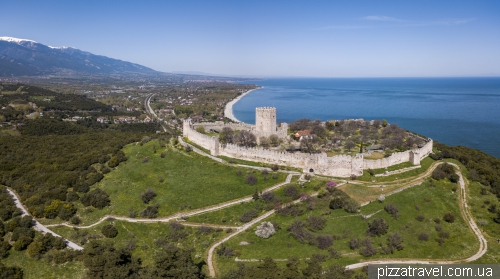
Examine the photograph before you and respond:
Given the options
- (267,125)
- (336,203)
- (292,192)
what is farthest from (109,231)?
(267,125)

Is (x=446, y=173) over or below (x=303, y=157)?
below

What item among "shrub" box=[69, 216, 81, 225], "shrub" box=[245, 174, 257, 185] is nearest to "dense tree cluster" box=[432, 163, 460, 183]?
"shrub" box=[245, 174, 257, 185]

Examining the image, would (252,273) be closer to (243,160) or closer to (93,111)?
(243,160)

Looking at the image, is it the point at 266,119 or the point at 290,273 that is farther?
the point at 266,119

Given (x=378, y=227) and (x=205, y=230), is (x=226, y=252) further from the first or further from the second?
(x=378, y=227)

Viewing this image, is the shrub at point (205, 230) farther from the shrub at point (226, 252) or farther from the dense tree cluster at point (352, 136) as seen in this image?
the dense tree cluster at point (352, 136)

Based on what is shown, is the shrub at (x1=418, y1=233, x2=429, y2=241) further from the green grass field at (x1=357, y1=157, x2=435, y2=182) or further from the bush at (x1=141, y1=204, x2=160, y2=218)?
the bush at (x1=141, y1=204, x2=160, y2=218)
